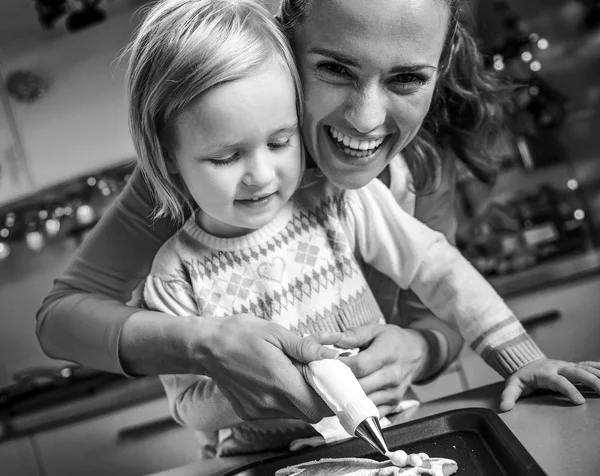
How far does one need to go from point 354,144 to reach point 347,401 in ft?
0.87

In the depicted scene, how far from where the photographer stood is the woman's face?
2.22 feet

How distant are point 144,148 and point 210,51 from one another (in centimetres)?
13

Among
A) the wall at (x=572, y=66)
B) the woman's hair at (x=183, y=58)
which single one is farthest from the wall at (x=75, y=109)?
the woman's hair at (x=183, y=58)

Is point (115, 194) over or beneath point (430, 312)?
over

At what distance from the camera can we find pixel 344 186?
0.76 metres

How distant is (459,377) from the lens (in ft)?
6.93

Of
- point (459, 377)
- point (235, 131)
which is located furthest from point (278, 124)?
point (459, 377)

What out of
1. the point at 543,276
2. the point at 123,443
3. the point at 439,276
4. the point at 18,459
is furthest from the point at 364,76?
the point at 18,459

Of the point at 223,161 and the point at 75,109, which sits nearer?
the point at 223,161

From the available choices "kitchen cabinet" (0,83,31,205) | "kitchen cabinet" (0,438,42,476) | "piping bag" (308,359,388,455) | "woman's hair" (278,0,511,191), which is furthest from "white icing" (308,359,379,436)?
"kitchen cabinet" (0,83,31,205)

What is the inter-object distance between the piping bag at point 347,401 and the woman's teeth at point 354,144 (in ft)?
0.73

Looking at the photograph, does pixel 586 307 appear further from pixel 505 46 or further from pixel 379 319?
pixel 379 319

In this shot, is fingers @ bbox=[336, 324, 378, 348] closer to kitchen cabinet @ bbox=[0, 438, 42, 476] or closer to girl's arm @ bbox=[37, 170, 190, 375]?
girl's arm @ bbox=[37, 170, 190, 375]

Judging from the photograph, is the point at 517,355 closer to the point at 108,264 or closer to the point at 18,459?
the point at 108,264
